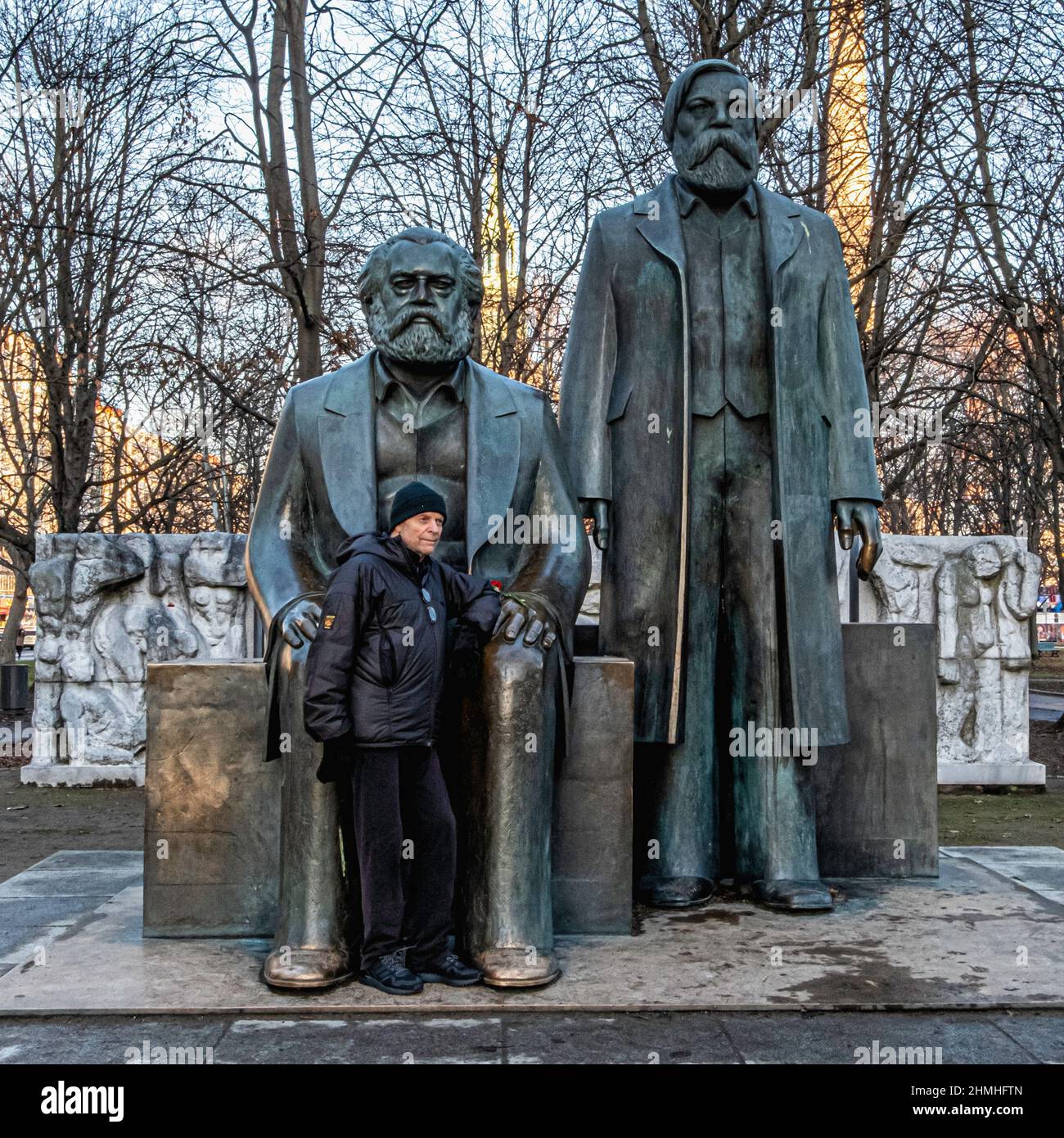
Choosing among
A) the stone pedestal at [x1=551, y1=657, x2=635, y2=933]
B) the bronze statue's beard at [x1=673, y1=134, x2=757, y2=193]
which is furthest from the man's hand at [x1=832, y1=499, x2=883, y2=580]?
the bronze statue's beard at [x1=673, y1=134, x2=757, y2=193]

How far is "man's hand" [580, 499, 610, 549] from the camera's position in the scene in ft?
16.4

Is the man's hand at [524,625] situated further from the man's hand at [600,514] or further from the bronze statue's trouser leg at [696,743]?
the bronze statue's trouser leg at [696,743]

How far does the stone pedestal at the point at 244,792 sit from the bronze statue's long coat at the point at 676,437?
0.34 metres

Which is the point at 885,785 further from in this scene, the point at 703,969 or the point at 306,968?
the point at 306,968

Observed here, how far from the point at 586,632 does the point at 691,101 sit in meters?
2.05

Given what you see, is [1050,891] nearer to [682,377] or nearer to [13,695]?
[682,377]

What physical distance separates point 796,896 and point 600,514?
1478mm

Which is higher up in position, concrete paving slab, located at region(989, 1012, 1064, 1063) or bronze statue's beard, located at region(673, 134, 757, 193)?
bronze statue's beard, located at region(673, 134, 757, 193)

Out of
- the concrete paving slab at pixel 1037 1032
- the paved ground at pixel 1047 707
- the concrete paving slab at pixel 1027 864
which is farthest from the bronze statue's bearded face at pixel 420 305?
the paved ground at pixel 1047 707

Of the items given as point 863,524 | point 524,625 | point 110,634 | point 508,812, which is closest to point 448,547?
point 524,625

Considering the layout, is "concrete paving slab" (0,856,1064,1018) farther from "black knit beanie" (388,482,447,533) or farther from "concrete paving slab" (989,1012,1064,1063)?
"black knit beanie" (388,482,447,533)

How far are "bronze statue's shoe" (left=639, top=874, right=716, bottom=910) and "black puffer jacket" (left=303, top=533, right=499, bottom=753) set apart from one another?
1.34 m

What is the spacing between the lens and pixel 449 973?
390 centimetres

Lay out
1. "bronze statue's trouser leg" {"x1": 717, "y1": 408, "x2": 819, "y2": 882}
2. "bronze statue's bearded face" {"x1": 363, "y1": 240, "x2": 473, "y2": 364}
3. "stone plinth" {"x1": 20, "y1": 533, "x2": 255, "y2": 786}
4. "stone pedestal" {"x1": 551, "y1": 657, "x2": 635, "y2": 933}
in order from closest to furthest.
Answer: "bronze statue's bearded face" {"x1": 363, "y1": 240, "x2": 473, "y2": 364} → "stone pedestal" {"x1": 551, "y1": 657, "x2": 635, "y2": 933} → "bronze statue's trouser leg" {"x1": 717, "y1": 408, "x2": 819, "y2": 882} → "stone plinth" {"x1": 20, "y1": 533, "x2": 255, "y2": 786}
